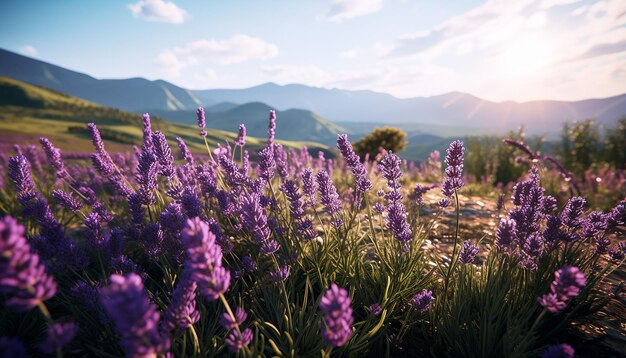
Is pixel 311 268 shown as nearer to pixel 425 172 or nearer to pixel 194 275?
pixel 194 275

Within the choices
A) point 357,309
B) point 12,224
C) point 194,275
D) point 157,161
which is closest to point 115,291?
point 194,275

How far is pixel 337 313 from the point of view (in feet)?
3.67

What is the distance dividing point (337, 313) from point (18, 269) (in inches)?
45.6

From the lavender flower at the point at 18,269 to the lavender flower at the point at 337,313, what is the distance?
98 centimetres

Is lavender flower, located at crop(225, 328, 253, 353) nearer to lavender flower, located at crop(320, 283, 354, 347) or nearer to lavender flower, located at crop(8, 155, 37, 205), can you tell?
lavender flower, located at crop(320, 283, 354, 347)

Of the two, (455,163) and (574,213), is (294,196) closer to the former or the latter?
(455,163)

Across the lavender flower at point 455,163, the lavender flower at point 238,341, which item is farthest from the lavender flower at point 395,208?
the lavender flower at point 238,341

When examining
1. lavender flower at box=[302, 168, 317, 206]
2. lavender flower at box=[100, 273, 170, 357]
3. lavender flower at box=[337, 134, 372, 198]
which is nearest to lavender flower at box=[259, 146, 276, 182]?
lavender flower at box=[302, 168, 317, 206]

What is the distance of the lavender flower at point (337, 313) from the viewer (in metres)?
1.10

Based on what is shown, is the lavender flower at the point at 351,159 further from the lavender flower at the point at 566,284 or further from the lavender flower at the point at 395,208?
the lavender flower at the point at 566,284

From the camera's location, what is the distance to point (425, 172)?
1126cm

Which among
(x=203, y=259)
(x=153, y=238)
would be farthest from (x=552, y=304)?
(x=153, y=238)

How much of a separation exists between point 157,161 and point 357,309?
7.36 ft

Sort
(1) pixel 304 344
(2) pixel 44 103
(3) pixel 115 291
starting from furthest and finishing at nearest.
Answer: (2) pixel 44 103, (1) pixel 304 344, (3) pixel 115 291
